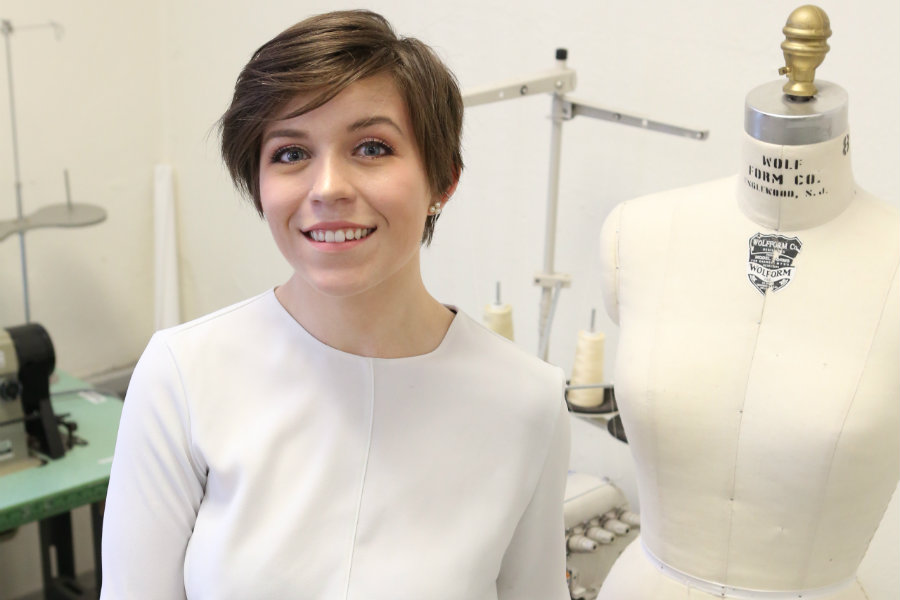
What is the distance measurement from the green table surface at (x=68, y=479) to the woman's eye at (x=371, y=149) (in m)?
1.75

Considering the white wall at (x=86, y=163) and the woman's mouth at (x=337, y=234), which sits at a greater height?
the woman's mouth at (x=337, y=234)

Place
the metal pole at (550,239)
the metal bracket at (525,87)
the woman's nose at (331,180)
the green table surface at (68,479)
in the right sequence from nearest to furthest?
1. the woman's nose at (331,180)
2. the metal bracket at (525,87)
3. the metal pole at (550,239)
4. the green table surface at (68,479)

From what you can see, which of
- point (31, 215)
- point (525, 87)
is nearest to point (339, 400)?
point (525, 87)

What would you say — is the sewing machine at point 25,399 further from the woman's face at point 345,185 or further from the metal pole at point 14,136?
the woman's face at point 345,185

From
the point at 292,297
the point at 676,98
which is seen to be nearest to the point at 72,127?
the point at 676,98

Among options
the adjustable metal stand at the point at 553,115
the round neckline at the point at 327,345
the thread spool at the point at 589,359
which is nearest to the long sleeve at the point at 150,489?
the round neckline at the point at 327,345

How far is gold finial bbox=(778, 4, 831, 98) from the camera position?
129 centimetres

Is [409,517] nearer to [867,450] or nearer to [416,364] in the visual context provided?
[416,364]

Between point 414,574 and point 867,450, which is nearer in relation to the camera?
point 414,574

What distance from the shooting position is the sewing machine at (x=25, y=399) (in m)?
2.48

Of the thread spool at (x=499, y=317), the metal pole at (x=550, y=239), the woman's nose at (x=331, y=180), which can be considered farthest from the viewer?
the thread spool at (x=499, y=317)

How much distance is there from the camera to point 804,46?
129cm

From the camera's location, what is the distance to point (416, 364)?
3.94ft

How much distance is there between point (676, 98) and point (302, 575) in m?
1.52
